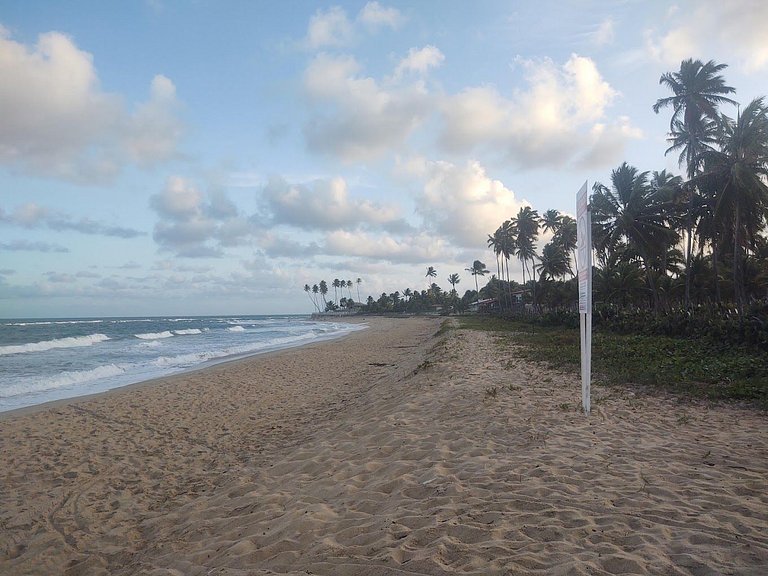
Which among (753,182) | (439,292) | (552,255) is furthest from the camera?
(439,292)

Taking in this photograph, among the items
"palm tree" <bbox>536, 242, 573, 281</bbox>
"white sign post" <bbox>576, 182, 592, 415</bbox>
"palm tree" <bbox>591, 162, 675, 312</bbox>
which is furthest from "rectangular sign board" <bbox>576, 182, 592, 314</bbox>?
"palm tree" <bbox>536, 242, 573, 281</bbox>

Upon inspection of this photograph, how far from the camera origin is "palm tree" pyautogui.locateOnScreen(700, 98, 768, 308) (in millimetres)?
20656

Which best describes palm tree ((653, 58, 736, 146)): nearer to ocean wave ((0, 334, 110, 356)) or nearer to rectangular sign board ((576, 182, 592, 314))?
rectangular sign board ((576, 182, 592, 314))

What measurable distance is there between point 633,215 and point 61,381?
3173 centimetres

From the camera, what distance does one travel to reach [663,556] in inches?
A: 117

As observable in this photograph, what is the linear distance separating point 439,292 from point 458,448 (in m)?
122

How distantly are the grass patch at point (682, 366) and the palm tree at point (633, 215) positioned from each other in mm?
16657

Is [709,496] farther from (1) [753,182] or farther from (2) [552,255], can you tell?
(2) [552,255]

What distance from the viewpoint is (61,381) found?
15930 millimetres

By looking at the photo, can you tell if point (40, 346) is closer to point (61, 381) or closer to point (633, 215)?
point (61, 381)

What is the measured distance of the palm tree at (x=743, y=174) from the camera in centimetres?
2066

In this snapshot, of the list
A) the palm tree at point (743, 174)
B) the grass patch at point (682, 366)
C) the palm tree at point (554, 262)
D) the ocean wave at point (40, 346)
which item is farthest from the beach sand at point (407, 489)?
the palm tree at point (554, 262)

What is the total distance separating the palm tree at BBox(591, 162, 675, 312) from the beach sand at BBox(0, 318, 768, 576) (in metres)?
24.9

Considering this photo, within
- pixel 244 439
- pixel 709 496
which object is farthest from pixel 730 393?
pixel 244 439
